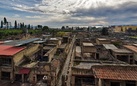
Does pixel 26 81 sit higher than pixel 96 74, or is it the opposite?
pixel 96 74

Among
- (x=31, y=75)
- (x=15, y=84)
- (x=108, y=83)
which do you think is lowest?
(x=15, y=84)

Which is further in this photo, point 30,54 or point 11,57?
point 30,54

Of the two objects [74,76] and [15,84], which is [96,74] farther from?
[15,84]

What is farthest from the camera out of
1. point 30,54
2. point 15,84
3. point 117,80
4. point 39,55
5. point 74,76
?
point 39,55

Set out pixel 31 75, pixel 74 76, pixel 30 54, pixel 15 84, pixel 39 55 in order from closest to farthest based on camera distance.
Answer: pixel 74 76
pixel 31 75
pixel 15 84
pixel 30 54
pixel 39 55

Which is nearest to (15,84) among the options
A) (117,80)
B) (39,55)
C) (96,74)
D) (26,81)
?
(26,81)

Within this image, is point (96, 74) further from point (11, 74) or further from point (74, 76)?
point (11, 74)

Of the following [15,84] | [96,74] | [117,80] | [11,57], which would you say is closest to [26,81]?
[15,84]
